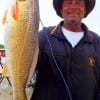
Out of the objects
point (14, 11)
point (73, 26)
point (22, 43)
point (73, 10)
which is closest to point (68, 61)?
point (73, 26)

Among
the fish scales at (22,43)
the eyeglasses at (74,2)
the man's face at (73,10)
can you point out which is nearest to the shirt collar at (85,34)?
the man's face at (73,10)

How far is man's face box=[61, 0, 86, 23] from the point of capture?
5.03 meters

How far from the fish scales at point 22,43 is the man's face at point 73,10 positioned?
71 centimetres

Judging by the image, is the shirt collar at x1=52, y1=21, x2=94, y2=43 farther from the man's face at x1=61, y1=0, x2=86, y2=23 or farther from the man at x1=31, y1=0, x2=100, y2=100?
the man's face at x1=61, y1=0, x2=86, y2=23

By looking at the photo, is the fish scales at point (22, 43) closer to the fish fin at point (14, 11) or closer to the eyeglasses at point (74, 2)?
the fish fin at point (14, 11)

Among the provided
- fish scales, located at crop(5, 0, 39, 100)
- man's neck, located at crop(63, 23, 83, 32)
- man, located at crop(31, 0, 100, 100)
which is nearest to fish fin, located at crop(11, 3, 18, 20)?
fish scales, located at crop(5, 0, 39, 100)

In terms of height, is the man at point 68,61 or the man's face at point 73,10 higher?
the man's face at point 73,10

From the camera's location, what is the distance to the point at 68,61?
5047 mm

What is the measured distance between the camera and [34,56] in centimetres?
446

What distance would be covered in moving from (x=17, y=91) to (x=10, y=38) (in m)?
0.54

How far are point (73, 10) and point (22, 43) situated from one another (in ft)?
3.01

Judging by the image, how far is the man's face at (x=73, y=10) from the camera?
5.03 metres

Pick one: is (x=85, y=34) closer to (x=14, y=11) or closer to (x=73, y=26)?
(x=73, y=26)

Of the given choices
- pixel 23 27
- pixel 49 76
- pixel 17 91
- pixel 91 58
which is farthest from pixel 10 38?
pixel 91 58
